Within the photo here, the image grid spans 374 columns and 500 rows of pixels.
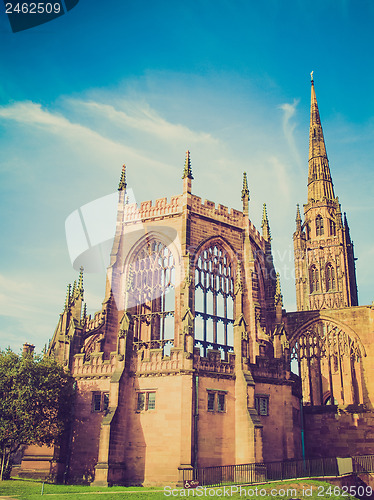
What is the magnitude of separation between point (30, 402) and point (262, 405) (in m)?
Answer: 14.0

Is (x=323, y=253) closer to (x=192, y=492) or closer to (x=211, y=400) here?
(x=211, y=400)

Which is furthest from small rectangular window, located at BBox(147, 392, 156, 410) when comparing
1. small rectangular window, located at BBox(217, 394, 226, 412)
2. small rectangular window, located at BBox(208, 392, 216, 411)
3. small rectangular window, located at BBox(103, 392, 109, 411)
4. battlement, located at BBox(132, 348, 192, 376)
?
small rectangular window, located at BBox(217, 394, 226, 412)

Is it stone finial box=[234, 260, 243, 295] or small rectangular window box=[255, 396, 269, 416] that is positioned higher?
stone finial box=[234, 260, 243, 295]

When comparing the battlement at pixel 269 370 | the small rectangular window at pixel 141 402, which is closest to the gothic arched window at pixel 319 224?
the battlement at pixel 269 370

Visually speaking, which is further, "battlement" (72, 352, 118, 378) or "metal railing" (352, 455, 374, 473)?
"battlement" (72, 352, 118, 378)

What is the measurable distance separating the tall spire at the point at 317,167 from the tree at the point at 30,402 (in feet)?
146

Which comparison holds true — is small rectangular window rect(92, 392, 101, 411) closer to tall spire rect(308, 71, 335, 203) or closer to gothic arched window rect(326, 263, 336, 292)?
gothic arched window rect(326, 263, 336, 292)

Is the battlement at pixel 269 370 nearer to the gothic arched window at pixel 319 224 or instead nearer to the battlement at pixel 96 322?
the battlement at pixel 96 322

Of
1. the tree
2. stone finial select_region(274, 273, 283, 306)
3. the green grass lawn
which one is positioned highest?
stone finial select_region(274, 273, 283, 306)

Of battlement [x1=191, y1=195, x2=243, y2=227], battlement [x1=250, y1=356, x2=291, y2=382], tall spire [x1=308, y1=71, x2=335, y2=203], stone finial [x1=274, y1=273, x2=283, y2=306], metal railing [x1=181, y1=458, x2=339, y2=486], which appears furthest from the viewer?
tall spire [x1=308, y1=71, x2=335, y2=203]

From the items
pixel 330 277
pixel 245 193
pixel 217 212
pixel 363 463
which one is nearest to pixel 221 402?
pixel 363 463

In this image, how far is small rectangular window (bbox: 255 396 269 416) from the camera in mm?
33750

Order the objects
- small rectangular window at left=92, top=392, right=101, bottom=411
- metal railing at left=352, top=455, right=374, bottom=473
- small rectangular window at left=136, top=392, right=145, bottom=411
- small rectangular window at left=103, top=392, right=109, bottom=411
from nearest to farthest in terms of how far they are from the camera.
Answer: small rectangular window at left=136, top=392, right=145, bottom=411
metal railing at left=352, top=455, right=374, bottom=473
small rectangular window at left=103, top=392, right=109, bottom=411
small rectangular window at left=92, top=392, right=101, bottom=411

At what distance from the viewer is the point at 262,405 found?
1341 inches
